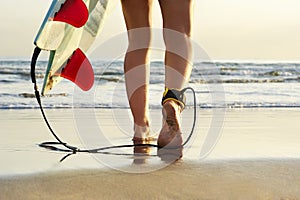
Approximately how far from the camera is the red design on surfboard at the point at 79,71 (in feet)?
7.57

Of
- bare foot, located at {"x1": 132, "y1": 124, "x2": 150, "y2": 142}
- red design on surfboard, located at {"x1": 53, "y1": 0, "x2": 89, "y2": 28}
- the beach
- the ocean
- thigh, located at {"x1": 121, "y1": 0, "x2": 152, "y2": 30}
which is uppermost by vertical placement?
thigh, located at {"x1": 121, "y1": 0, "x2": 152, "y2": 30}

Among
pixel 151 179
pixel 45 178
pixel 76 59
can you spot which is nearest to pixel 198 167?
pixel 151 179

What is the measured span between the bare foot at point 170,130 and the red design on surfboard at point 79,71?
348 mm

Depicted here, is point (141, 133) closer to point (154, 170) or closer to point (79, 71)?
point (79, 71)

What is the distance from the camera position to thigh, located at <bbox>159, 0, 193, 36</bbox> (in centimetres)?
249

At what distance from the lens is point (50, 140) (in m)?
2.81

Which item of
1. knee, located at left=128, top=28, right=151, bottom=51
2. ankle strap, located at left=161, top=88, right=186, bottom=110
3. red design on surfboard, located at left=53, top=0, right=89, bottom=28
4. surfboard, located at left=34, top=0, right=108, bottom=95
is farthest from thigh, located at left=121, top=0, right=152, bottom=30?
red design on surfboard, located at left=53, top=0, right=89, bottom=28

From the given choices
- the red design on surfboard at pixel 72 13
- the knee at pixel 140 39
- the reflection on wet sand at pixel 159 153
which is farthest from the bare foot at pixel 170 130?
the red design on surfboard at pixel 72 13

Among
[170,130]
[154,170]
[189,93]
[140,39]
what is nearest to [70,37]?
[140,39]

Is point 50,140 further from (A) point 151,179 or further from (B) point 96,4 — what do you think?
(A) point 151,179

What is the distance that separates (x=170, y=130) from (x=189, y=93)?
12.9 feet

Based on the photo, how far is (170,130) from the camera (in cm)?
237

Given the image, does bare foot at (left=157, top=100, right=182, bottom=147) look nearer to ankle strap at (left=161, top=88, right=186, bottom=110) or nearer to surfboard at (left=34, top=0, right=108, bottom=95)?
ankle strap at (left=161, top=88, right=186, bottom=110)

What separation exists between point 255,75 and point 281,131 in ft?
27.7
